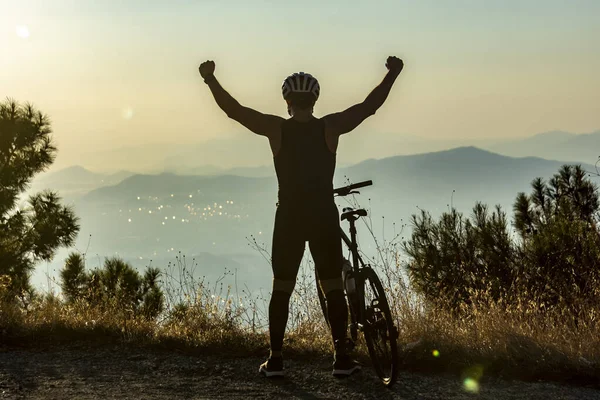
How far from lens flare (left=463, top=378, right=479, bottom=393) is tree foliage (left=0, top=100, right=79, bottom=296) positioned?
11997 mm

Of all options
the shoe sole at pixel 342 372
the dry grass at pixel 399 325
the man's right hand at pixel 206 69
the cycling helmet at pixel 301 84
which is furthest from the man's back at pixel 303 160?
the dry grass at pixel 399 325

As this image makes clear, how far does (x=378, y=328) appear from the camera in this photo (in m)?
5.13

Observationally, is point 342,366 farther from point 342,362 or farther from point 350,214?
point 350,214

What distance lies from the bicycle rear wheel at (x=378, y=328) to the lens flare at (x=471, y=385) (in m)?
0.62

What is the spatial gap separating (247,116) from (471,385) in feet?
9.31

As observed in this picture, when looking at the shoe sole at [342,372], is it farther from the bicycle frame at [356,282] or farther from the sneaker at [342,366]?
the bicycle frame at [356,282]

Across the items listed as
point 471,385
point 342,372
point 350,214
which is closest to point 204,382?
point 342,372

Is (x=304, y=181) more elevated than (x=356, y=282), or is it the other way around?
(x=304, y=181)

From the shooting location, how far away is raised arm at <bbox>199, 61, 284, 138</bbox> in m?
5.05

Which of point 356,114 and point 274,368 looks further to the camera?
point 274,368

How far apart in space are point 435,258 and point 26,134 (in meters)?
10.2

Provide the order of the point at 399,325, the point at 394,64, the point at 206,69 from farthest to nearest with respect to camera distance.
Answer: the point at 399,325 → the point at 394,64 → the point at 206,69

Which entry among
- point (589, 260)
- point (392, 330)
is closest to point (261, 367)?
point (392, 330)

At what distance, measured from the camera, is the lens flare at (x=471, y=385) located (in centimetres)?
500
